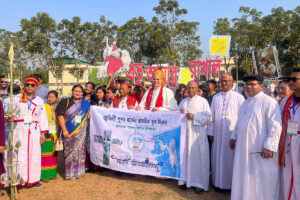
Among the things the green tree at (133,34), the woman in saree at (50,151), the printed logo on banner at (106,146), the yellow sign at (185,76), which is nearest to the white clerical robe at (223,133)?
the printed logo on banner at (106,146)

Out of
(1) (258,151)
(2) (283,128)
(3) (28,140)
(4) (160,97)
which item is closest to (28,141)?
(3) (28,140)

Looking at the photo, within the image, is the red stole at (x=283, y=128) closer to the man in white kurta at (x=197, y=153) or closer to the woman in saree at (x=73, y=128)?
the man in white kurta at (x=197, y=153)

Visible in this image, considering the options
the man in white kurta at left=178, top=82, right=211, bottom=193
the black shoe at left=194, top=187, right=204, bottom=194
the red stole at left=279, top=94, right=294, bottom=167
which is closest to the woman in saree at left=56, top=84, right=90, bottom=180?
the man in white kurta at left=178, top=82, right=211, bottom=193

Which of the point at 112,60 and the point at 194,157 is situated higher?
the point at 112,60

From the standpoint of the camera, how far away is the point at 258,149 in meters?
3.20

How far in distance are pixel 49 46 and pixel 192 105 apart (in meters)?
21.6

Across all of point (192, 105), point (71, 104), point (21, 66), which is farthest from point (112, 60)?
point (21, 66)

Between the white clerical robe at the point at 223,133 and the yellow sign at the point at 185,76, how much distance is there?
15.9ft

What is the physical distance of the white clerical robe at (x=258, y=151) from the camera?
3.11 meters

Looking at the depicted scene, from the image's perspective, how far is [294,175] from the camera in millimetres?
2941

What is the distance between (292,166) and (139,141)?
8.03 ft

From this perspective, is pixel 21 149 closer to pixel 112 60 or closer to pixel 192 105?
pixel 192 105

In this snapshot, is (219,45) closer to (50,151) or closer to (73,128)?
(73,128)

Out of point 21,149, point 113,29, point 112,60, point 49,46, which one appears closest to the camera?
point 21,149
